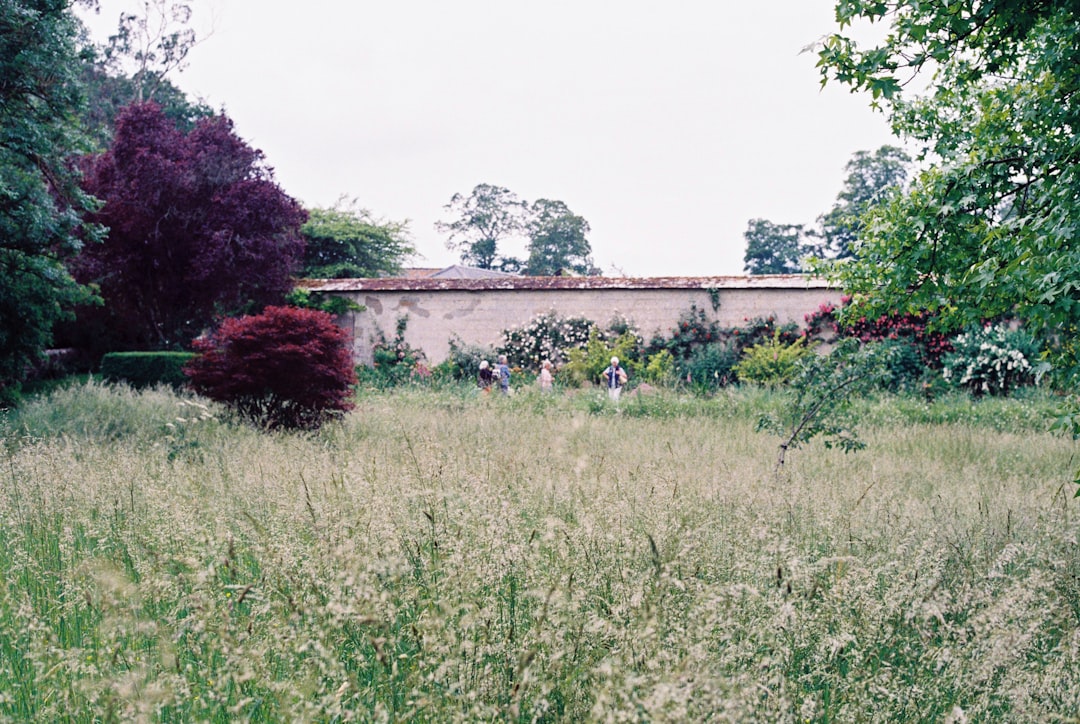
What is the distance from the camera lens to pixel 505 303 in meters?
19.0

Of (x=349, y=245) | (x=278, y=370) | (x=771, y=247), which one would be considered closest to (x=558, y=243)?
(x=771, y=247)

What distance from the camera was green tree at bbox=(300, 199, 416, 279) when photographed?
32000mm

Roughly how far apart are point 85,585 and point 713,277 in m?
16.4

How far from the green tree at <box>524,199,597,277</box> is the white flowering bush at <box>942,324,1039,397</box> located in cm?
3751

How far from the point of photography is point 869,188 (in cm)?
4144

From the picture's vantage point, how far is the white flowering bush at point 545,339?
18391mm

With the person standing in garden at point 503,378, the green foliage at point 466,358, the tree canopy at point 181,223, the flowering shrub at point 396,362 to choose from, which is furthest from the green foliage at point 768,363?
the tree canopy at point 181,223

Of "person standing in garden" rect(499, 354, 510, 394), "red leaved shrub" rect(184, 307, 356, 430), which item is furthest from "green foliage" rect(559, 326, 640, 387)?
"red leaved shrub" rect(184, 307, 356, 430)

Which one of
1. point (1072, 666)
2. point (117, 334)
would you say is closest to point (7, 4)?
point (1072, 666)

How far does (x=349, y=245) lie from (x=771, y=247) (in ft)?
89.2

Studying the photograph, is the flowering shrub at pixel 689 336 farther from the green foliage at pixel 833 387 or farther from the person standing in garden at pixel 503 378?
the green foliage at pixel 833 387

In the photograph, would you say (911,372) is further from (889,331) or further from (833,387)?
(833,387)

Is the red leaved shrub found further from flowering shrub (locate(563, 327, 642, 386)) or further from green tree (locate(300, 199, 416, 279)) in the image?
green tree (locate(300, 199, 416, 279))

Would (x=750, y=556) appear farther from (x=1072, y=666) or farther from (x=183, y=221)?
(x=183, y=221)
